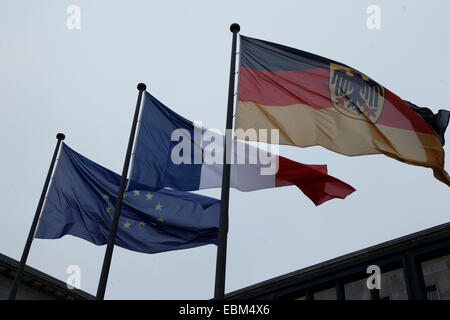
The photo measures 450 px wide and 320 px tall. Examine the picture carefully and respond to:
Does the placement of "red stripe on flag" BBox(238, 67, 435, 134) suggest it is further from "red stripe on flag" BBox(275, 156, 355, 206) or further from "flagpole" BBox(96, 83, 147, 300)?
"flagpole" BBox(96, 83, 147, 300)

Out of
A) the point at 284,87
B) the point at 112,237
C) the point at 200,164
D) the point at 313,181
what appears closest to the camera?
the point at 284,87

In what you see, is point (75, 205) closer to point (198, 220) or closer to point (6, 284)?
point (198, 220)

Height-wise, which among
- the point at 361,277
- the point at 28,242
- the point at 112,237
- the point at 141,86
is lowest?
the point at 112,237

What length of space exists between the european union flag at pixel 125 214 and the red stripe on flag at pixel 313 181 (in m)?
3.06

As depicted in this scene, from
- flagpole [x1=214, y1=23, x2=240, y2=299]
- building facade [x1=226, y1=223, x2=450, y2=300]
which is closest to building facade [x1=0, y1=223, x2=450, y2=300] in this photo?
building facade [x1=226, y1=223, x2=450, y2=300]

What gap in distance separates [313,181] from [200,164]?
3060 mm

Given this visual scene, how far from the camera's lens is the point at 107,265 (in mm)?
12883

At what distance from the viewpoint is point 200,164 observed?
13.8 m

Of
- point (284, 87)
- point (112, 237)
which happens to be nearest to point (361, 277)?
point (284, 87)

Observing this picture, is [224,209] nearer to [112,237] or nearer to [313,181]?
[313,181]

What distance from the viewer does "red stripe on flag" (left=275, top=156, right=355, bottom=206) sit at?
1241 cm

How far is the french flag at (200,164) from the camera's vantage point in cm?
1275
